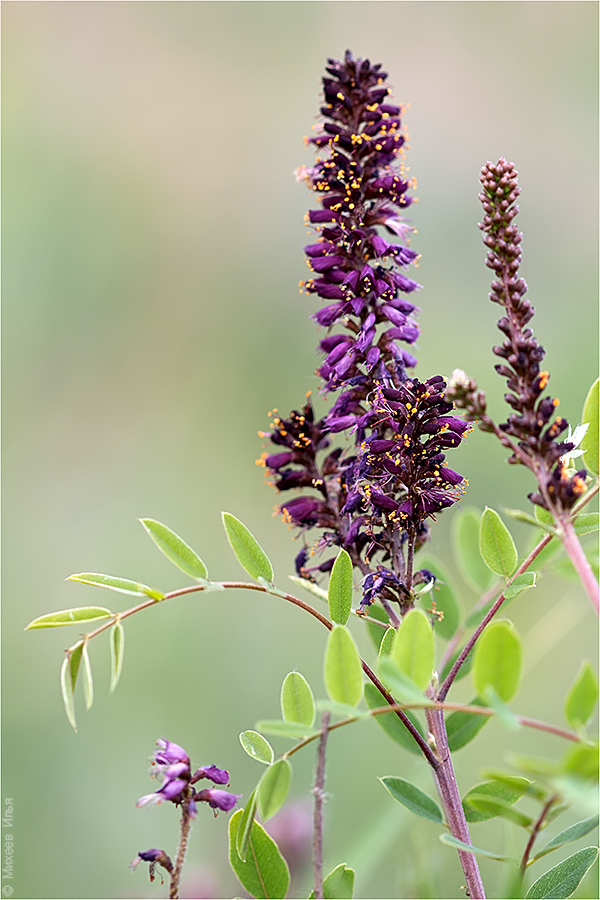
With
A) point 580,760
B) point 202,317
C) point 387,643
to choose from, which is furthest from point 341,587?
point 202,317

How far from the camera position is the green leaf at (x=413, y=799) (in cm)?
27

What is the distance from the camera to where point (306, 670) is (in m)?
0.97

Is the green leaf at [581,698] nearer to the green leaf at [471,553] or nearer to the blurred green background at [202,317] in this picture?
the green leaf at [471,553]

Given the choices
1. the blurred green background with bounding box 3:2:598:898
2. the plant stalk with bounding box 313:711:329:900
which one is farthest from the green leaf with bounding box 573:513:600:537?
the blurred green background with bounding box 3:2:598:898

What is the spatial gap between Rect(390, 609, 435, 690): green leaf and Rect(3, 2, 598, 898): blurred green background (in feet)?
2.29

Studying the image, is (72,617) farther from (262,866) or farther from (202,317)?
(202,317)

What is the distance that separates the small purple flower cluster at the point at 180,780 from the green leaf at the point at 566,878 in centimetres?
11

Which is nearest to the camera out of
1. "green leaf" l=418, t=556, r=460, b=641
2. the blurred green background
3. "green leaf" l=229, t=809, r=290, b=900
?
"green leaf" l=229, t=809, r=290, b=900

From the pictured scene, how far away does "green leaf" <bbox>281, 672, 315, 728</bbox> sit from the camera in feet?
0.83

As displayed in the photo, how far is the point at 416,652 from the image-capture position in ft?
0.70

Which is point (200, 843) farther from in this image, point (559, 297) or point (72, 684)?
point (559, 297)

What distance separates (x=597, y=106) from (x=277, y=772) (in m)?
1.31

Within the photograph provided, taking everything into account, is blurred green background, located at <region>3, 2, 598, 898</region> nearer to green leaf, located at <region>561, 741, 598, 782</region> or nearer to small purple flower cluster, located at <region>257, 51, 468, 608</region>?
small purple flower cluster, located at <region>257, 51, 468, 608</region>

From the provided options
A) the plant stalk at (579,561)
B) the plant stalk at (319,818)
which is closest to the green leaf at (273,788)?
the plant stalk at (319,818)
